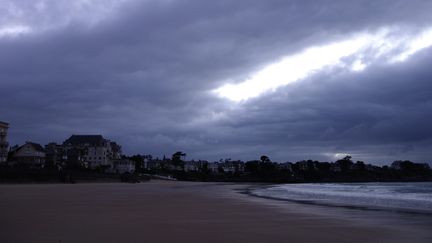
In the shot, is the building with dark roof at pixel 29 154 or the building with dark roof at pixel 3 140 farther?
the building with dark roof at pixel 29 154

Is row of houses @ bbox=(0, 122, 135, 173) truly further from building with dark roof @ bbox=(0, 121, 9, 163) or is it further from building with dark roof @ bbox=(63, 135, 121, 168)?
building with dark roof @ bbox=(0, 121, 9, 163)

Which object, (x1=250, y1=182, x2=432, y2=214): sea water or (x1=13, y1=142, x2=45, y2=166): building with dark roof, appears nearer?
(x1=250, y1=182, x2=432, y2=214): sea water

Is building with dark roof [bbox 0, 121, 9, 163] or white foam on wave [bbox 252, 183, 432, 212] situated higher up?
building with dark roof [bbox 0, 121, 9, 163]

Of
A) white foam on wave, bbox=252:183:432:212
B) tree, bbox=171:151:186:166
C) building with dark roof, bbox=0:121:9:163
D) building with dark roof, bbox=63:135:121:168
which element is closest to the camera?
white foam on wave, bbox=252:183:432:212

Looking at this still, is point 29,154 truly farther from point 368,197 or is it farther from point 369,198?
point 369,198

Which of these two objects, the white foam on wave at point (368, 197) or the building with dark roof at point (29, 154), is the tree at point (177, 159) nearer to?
the building with dark roof at point (29, 154)

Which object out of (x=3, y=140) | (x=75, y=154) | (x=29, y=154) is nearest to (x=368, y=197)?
(x=3, y=140)

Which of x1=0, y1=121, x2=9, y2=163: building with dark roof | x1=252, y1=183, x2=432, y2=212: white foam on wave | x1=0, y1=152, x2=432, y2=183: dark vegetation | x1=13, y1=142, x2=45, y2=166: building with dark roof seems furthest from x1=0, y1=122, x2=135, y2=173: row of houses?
x1=252, y1=183, x2=432, y2=212: white foam on wave

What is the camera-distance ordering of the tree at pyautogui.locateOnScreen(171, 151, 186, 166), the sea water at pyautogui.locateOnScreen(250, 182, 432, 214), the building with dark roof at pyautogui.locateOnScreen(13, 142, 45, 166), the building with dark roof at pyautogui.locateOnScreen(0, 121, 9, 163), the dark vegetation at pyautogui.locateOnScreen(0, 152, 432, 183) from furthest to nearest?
1. the tree at pyautogui.locateOnScreen(171, 151, 186, 166)
2. the building with dark roof at pyautogui.locateOnScreen(13, 142, 45, 166)
3. the building with dark roof at pyautogui.locateOnScreen(0, 121, 9, 163)
4. the dark vegetation at pyautogui.locateOnScreen(0, 152, 432, 183)
5. the sea water at pyautogui.locateOnScreen(250, 182, 432, 214)

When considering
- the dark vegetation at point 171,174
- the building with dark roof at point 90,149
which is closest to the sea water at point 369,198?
the dark vegetation at point 171,174

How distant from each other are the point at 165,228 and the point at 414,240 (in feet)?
22.1

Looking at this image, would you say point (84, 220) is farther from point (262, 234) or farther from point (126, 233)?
point (262, 234)

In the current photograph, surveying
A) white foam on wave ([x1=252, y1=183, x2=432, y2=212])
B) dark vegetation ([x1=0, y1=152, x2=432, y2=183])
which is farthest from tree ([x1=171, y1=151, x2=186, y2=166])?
white foam on wave ([x1=252, y1=183, x2=432, y2=212])

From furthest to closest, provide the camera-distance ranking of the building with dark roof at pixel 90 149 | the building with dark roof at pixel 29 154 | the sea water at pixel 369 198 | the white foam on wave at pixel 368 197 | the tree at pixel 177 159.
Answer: the tree at pixel 177 159, the building with dark roof at pixel 90 149, the building with dark roof at pixel 29 154, the white foam on wave at pixel 368 197, the sea water at pixel 369 198
